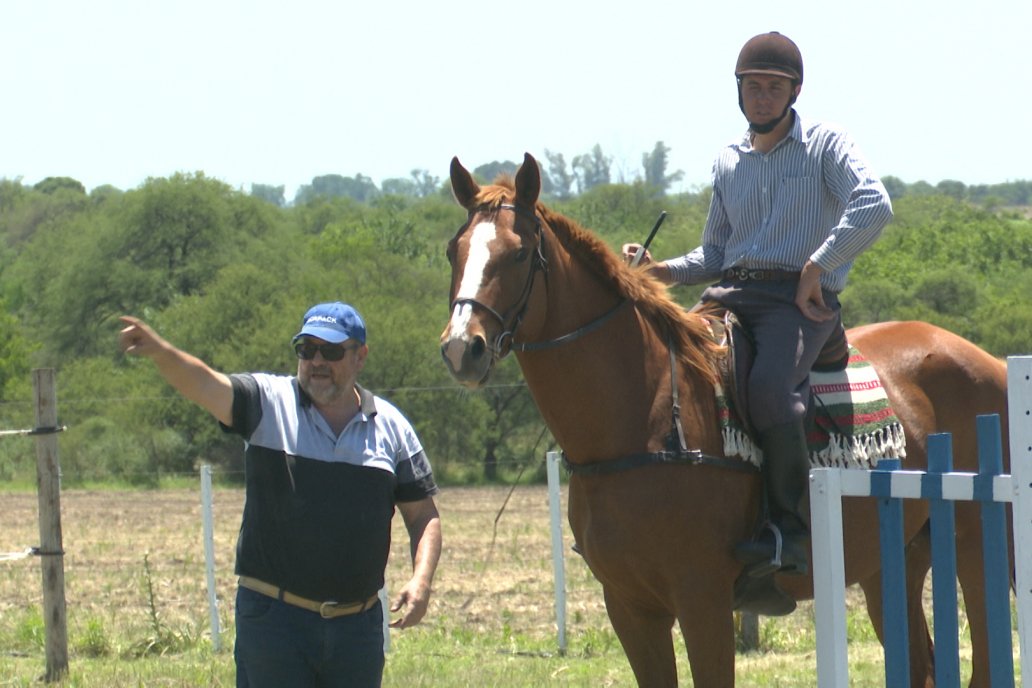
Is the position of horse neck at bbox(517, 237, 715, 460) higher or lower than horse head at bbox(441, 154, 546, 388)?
lower

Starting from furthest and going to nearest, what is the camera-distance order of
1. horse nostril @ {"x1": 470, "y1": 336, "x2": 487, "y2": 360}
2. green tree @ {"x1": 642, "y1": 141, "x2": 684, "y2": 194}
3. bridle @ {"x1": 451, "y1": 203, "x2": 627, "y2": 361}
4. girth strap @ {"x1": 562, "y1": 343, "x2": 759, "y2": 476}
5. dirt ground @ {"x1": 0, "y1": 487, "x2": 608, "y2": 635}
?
green tree @ {"x1": 642, "y1": 141, "x2": 684, "y2": 194} → dirt ground @ {"x1": 0, "y1": 487, "x2": 608, "y2": 635} → girth strap @ {"x1": 562, "y1": 343, "x2": 759, "y2": 476} → bridle @ {"x1": 451, "y1": 203, "x2": 627, "y2": 361} → horse nostril @ {"x1": 470, "y1": 336, "x2": 487, "y2": 360}

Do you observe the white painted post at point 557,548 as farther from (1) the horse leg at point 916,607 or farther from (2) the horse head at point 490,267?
(2) the horse head at point 490,267

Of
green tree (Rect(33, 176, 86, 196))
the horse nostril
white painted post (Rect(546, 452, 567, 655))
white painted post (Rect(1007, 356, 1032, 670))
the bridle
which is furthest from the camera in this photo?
green tree (Rect(33, 176, 86, 196))

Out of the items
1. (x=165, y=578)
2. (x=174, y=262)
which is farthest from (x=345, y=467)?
(x=174, y=262)

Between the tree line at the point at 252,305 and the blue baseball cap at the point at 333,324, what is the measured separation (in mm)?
17311

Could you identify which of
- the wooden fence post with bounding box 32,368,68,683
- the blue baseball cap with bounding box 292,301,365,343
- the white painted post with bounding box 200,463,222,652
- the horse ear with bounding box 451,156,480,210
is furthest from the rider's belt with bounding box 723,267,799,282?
the white painted post with bounding box 200,463,222,652

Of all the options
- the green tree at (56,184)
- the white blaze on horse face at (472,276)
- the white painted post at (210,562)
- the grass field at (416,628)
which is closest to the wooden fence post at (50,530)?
the grass field at (416,628)

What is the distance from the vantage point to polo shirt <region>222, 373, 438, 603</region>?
14.3 ft

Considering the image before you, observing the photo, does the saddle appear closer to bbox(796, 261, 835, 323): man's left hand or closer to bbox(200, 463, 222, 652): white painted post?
bbox(796, 261, 835, 323): man's left hand

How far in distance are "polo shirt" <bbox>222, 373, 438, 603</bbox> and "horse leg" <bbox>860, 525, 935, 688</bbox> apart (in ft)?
9.41

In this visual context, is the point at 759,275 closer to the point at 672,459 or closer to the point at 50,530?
the point at 672,459

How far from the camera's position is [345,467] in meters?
4.40

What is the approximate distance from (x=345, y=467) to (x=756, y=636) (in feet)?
17.9

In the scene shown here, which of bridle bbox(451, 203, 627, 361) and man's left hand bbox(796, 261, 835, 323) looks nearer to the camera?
bridle bbox(451, 203, 627, 361)
